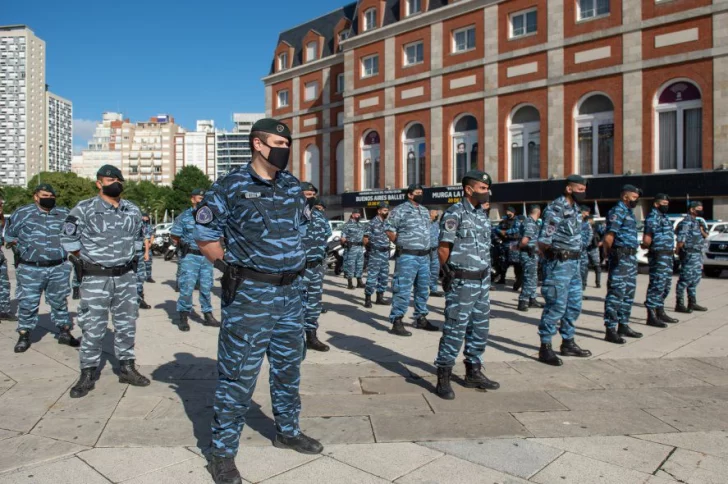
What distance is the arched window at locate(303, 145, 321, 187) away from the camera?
4266 centimetres

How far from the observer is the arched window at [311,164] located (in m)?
42.7

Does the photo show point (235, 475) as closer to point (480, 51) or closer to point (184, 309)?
point (184, 309)

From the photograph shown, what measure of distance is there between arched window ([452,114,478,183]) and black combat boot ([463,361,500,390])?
87.2 ft

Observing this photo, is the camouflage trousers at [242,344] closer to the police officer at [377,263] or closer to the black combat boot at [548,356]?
the black combat boot at [548,356]

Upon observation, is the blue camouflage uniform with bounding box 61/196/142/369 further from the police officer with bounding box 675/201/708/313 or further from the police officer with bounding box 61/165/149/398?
the police officer with bounding box 675/201/708/313

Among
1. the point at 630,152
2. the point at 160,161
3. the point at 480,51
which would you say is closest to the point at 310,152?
the point at 480,51

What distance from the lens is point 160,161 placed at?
522 feet

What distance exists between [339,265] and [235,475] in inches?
555

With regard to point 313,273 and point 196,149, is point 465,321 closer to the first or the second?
point 313,273

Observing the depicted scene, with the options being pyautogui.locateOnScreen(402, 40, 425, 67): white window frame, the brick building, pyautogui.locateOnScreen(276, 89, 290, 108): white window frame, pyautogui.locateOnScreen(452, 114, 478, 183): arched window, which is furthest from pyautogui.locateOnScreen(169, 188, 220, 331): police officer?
pyautogui.locateOnScreen(276, 89, 290, 108): white window frame

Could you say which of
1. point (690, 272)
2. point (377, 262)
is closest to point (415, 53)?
point (377, 262)

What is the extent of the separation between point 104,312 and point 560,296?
473 cm

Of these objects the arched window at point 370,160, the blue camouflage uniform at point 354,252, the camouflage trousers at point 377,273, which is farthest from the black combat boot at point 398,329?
the arched window at point 370,160

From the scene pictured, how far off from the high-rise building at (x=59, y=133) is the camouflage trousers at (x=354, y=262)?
171m
